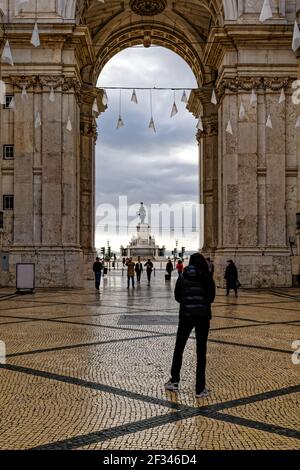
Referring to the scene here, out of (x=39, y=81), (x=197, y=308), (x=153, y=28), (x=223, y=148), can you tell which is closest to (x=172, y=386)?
(x=197, y=308)

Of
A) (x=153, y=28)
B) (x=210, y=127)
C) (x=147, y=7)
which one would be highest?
(x=147, y=7)

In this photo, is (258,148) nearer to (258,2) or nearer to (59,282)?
(258,2)

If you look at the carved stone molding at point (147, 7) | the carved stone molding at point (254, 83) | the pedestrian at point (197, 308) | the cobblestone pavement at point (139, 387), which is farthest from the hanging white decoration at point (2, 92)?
the pedestrian at point (197, 308)

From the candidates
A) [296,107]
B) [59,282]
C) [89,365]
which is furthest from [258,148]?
[89,365]

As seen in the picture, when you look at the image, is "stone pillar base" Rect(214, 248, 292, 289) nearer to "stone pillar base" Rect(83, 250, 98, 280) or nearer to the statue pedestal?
"stone pillar base" Rect(83, 250, 98, 280)

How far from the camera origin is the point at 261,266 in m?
29.9

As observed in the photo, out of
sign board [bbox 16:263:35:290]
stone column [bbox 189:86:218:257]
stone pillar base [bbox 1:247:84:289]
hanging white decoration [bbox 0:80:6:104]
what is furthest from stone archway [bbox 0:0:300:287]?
stone column [bbox 189:86:218:257]

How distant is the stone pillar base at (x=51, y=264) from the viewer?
1166 inches

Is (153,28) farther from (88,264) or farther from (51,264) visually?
(51,264)

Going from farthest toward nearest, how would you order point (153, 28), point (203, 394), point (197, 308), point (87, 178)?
point (153, 28), point (87, 178), point (197, 308), point (203, 394)

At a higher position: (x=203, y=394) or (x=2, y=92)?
(x=2, y=92)

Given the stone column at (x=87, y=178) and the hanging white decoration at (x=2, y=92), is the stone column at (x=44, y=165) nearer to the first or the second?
the hanging white decoration at (x=2, y=92)

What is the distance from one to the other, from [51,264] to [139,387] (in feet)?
72.5

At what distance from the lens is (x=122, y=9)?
135 ft
